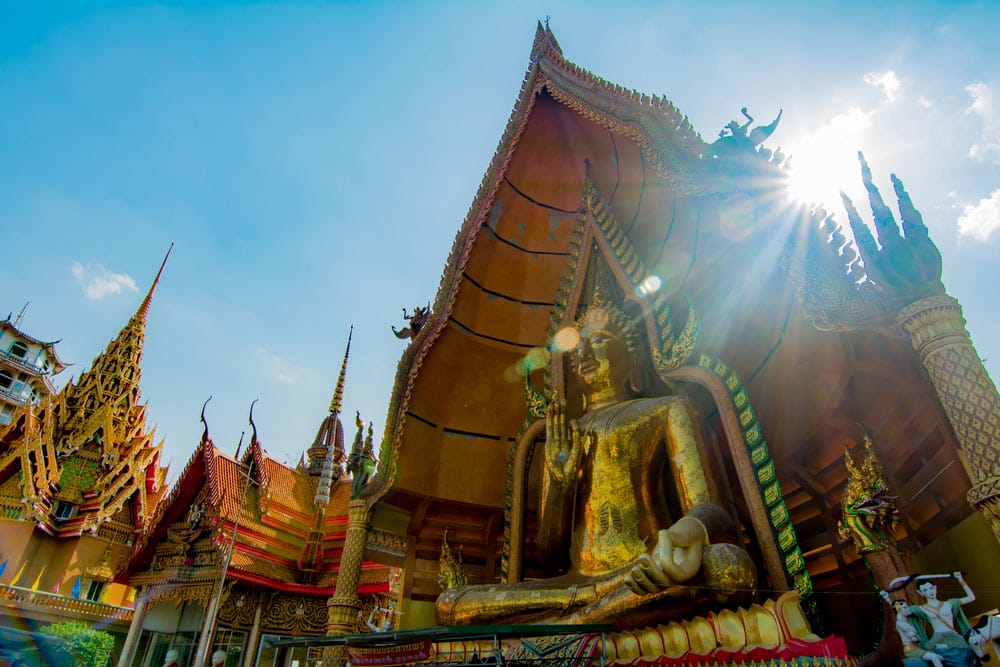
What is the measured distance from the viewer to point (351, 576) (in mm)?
4461

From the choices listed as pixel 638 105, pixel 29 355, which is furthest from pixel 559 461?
pixel 29 355

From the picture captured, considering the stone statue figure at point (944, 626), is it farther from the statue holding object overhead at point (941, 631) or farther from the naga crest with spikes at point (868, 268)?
the naga crest with spikes at point (868, 268)

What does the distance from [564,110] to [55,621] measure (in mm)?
14686

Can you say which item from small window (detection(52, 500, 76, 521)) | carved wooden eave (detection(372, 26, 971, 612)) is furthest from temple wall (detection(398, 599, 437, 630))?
small window (detection(52, 500, 76, 521))

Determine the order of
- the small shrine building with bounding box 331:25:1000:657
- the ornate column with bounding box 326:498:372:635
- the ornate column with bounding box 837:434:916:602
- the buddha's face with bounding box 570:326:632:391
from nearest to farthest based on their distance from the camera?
the ornate column with bounding box 837:434:916:602, the small shrine building with bounding box 331:25:1000:657, the ornate column with bounding box 326:498:372:635, the buddha's face with bounding box 570:326:632:391

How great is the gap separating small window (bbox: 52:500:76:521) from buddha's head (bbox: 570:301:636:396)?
1638cm

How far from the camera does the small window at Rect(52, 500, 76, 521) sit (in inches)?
601

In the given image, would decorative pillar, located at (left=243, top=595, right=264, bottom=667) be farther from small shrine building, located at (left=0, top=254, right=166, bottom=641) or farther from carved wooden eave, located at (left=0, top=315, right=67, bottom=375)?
carved wooden eave, located at (left=0, top=315, right=67, bottom=375)

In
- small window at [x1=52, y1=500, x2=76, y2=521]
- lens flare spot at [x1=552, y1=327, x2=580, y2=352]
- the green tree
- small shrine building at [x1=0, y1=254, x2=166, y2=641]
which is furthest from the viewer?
small window at [x1=52, y1=500, x2=76, y2=521]

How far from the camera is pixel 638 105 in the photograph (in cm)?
402

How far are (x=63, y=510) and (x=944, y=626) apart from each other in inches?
740

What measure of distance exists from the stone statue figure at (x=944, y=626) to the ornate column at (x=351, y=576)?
3.46 metres

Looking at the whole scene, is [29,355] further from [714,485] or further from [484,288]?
[714,485]

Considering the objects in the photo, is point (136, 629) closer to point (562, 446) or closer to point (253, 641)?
point (253, 641)
